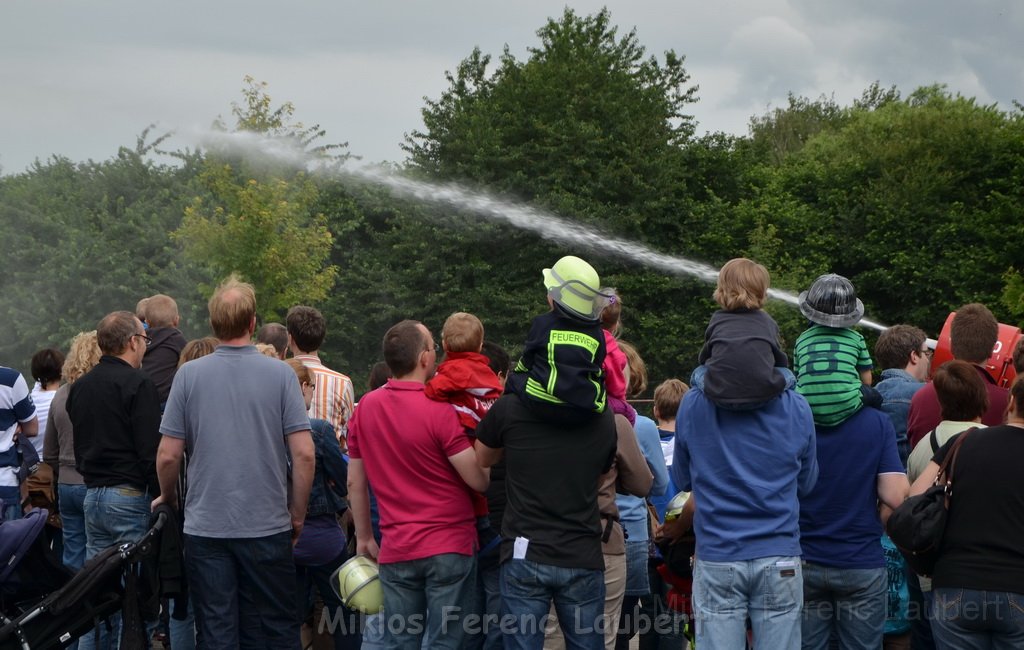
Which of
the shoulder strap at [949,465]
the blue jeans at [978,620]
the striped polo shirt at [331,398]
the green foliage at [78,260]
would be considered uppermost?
the shoulder strap at [949,465]

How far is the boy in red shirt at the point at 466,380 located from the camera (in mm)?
4785

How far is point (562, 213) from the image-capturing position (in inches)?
1444

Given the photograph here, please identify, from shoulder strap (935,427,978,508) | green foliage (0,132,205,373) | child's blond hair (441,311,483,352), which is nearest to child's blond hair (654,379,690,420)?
child's blond hair (441,311,483,352)

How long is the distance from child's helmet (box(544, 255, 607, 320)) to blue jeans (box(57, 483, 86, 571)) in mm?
3759

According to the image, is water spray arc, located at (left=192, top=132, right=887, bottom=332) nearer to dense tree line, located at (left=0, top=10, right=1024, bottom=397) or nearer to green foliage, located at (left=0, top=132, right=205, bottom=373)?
dense tree line, located at (left=0, top=10, right=1024, bottom=397)

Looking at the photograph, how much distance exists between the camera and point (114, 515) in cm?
592

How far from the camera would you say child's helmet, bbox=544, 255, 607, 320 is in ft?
14.4

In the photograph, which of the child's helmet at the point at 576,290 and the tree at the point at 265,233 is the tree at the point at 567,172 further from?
the child's helmet at the point at 576,290

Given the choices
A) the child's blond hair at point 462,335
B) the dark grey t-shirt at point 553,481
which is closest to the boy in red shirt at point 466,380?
the child's blond hair at point 462,335

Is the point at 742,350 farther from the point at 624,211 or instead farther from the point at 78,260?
the point at 78,260

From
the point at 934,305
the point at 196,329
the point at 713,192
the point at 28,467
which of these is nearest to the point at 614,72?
the point at 713,192

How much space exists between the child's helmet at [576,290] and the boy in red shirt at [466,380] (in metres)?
0.52

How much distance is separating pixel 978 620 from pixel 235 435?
3.39 metres

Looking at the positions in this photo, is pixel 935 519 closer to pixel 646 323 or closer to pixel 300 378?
pixel 300 378
